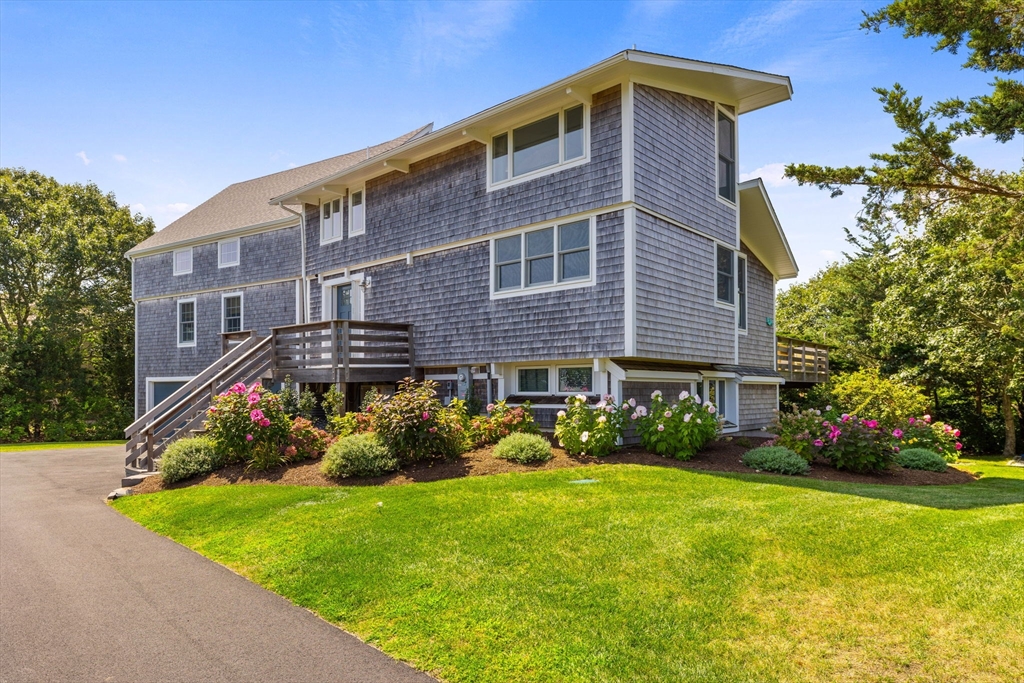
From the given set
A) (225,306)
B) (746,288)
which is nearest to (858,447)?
(746,288)

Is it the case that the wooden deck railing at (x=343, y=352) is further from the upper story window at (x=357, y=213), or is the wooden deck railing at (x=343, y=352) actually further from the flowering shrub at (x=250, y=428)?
the upper story window at (x=357, y=213)

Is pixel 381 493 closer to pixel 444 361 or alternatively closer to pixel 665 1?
pixel 444 361

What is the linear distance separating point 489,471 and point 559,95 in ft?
23.6

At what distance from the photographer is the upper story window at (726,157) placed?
14.5m

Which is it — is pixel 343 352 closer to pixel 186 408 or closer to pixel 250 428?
pixel 250 428

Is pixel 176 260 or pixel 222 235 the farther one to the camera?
pixel 176 260

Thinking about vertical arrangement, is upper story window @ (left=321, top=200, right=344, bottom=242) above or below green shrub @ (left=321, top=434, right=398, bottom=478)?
above

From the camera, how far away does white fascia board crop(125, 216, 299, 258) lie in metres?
19.5

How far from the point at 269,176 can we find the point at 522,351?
18032 mm

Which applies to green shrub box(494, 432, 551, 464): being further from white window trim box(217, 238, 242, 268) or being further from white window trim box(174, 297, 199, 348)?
white window trim box(174, 297, 199, 348)

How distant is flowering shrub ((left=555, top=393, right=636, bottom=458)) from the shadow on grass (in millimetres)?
1613

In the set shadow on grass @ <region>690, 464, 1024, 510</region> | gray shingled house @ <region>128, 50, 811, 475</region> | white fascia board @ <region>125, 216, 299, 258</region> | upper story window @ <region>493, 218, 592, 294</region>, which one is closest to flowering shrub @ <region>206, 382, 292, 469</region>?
gray shingled house @ <region>128, 50, 811, 475</region>

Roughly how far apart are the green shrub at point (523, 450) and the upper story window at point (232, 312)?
1381cm

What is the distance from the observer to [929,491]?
357 inches
